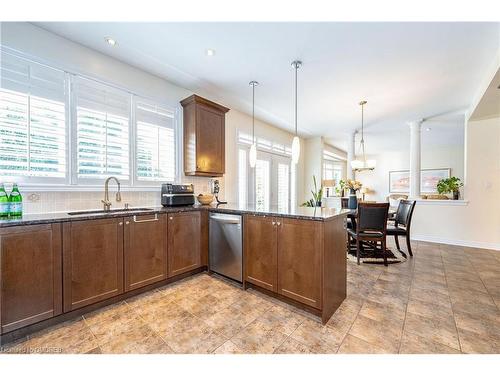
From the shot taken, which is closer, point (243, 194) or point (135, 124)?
point (135, 124)

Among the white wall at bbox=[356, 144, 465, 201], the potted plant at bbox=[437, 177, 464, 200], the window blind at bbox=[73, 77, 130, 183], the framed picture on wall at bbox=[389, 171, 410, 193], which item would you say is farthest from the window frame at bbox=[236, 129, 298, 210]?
the framed picture on wall at bbox=[389, 171, 410, 193]

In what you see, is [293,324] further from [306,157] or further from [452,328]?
[306,157]

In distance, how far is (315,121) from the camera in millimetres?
4980

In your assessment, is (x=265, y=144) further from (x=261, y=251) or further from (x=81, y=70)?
(x=81, y=70)

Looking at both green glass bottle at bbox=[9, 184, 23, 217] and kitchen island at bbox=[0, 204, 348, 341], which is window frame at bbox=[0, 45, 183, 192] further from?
kitchen island at bbox=[0, 204, 348, 341]

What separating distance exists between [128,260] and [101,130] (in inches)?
59.4

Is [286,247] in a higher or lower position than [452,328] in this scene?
higher

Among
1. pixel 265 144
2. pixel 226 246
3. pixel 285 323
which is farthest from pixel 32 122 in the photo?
pixel 265 144

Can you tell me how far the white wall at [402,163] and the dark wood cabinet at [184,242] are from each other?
8.80 m

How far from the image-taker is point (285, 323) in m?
1.80

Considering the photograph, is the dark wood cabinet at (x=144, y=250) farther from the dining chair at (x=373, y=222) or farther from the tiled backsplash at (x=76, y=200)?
the dining chair at (x=373, y=222)

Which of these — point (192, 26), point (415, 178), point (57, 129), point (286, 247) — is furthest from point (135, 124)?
point (415, 178)
